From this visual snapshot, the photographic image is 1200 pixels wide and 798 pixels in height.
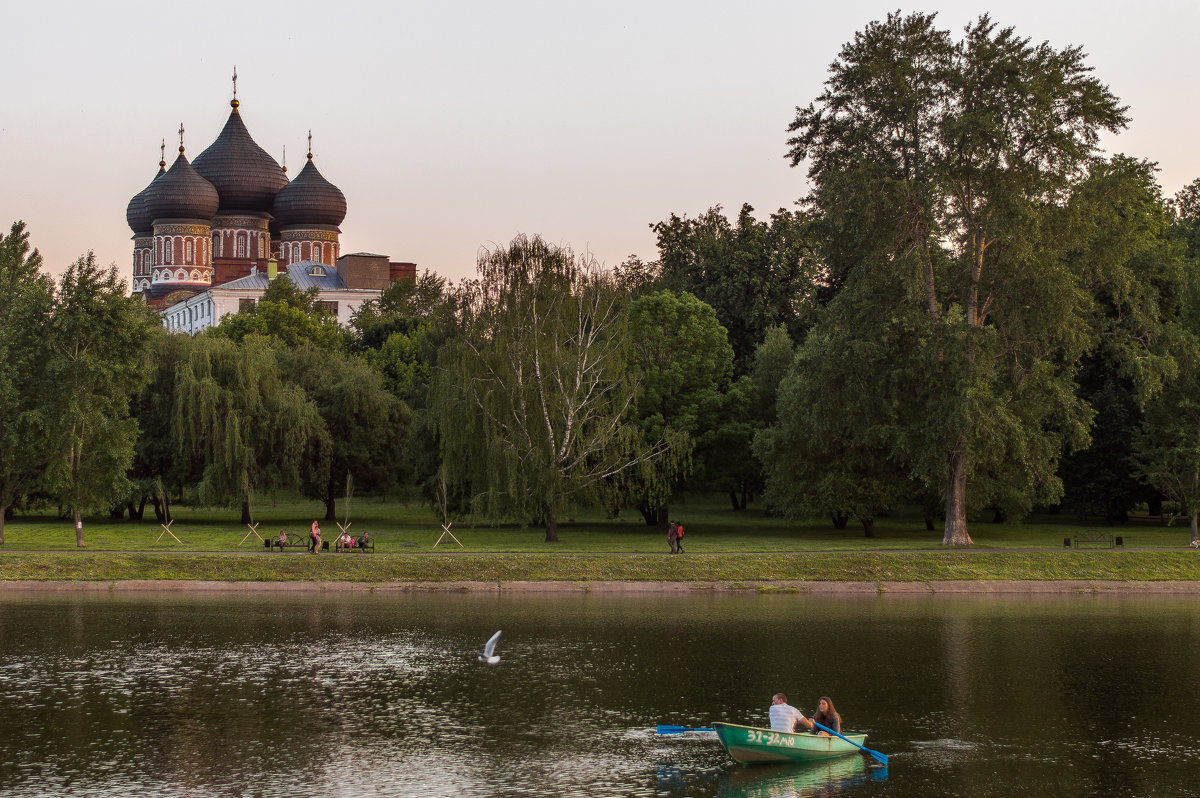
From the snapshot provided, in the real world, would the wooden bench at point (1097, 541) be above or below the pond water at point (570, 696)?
above

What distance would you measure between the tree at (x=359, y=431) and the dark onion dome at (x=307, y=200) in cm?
8922

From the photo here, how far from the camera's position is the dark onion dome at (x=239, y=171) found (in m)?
151

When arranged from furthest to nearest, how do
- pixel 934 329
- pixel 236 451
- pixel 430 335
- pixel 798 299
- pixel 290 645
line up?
pixel 430 335
pixel 798 299
pixel 236 451
pixel 934 329
pixel 290 645

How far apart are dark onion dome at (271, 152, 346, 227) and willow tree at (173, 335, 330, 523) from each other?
9217 centimetres

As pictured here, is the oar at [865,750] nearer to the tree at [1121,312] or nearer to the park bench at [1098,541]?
the park bench at [1098,541]

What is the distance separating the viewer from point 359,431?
64375 mm

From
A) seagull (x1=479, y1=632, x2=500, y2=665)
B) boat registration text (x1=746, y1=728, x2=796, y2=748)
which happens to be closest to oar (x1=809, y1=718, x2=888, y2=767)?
boat registration text (x1=746, y1=728, x2=796, y2=748)

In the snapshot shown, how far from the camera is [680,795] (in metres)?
17.0

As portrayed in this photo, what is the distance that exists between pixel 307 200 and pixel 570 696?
136 m

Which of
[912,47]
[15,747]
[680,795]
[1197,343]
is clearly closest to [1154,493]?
[1197,343]

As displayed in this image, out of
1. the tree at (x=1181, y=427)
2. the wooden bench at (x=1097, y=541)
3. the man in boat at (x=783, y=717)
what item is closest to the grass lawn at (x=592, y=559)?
the wooden bench at (x=1097, y=541)

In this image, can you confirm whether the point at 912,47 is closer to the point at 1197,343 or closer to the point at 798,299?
the point at 1197,343

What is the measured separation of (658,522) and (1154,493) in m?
22.8

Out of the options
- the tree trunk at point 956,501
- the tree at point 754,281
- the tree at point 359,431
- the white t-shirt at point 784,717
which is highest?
the tree at point 754,281
